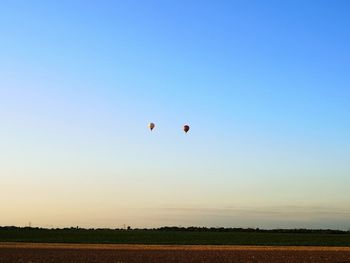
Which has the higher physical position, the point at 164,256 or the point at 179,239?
the point at 179,239

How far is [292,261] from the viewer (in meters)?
36.6

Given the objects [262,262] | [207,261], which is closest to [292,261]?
[262,262]

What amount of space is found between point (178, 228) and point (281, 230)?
85.4 ft

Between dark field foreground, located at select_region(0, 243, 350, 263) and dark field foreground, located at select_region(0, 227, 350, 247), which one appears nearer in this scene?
dark field foreground, located at select_region(0, 243, 350, 263)

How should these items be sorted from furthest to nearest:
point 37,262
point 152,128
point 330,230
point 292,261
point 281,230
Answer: point 281,230 < point 330,230 < point 152,128 < point 292,261 < point 37,262

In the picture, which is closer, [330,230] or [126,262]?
[126,262]

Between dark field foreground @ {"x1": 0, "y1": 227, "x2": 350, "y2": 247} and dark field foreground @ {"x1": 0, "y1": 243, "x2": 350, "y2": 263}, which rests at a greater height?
dark field foreground @ {"x1": 0, "y1": 227, "x2": 350, "y2": 247}

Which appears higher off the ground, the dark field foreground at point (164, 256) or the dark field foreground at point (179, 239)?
the dark field foreground at point (179, 239)

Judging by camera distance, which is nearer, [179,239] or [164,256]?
[164,256]

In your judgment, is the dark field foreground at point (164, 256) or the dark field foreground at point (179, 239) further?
the dark field foreground at point (179, 239)

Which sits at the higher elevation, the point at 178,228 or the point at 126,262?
the point at 178,228

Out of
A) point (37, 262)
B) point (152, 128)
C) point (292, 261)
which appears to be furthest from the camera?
point (152, 128)

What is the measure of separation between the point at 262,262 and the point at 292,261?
7.68ft

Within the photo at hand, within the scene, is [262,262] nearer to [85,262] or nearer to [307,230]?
[85,262]
